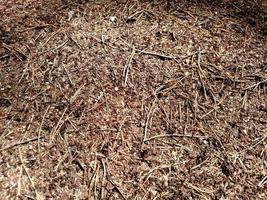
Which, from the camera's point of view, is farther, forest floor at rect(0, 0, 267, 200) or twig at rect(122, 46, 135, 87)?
twig at rect(122, 46, 135, 87)

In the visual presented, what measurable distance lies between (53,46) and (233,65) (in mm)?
Answer: 994

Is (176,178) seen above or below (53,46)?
below

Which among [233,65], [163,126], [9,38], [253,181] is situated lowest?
[253,181]

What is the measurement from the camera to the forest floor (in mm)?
1726

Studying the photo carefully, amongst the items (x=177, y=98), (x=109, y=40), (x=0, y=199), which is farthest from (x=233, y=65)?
(x=0, y=199)

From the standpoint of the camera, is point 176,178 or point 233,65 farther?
point 233,65

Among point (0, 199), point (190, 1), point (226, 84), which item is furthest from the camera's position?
point (190, 1)

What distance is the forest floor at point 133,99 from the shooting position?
68.0 inches

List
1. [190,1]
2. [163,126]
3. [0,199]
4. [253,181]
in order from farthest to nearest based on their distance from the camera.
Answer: [190,1] < [163,126] < [253,181] < [0,199]

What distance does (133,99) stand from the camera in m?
1.92

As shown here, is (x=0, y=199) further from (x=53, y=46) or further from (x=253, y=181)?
(x=253, y=181)

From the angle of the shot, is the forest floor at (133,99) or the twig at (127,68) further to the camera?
the twig at (127,68)

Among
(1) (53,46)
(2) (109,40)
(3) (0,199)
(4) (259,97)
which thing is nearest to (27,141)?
(3) (0,199)

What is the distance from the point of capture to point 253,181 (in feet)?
5.76
